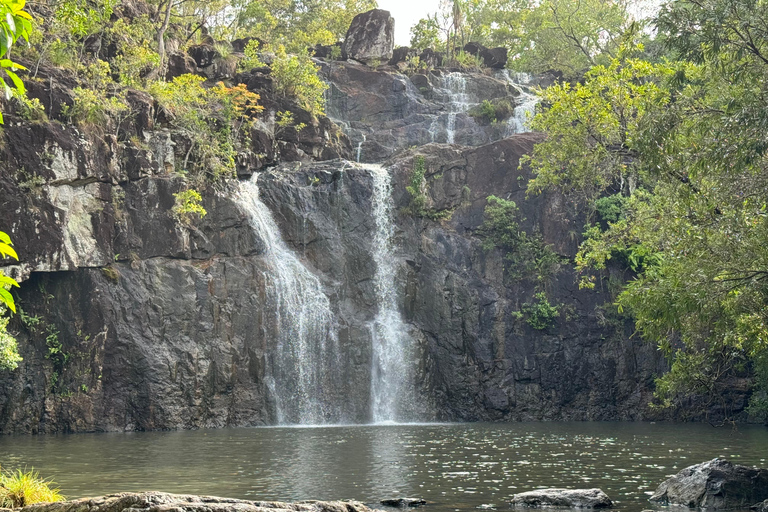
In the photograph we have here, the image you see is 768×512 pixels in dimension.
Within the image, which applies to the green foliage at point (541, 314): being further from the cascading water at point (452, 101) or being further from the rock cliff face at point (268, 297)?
the cascading water at point (452, 101)

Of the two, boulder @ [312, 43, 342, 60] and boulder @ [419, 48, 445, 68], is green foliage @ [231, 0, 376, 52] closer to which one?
boulder @ [312, 43, 342, 60]

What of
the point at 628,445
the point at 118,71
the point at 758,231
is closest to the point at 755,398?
the point at 628,445

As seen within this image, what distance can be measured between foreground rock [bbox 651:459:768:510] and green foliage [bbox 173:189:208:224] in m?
24.1

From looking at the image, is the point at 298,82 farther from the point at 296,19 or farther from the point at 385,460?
the point at 385,460

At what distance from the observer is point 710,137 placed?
13.4 meters

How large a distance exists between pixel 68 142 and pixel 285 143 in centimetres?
1240

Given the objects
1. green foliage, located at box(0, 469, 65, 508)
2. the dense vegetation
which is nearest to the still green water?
the dense vegetation

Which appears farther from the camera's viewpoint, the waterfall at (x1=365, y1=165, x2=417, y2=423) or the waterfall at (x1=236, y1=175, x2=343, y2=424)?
the waterfall at (x1=365, y1=165, x2=417, y2=423)

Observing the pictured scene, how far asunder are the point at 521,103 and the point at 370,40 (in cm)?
1116

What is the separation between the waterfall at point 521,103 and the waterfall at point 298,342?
16556 millimetres

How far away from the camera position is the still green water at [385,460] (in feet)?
44.4

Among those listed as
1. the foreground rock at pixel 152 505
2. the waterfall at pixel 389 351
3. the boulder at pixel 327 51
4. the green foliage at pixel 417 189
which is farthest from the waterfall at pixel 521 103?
the foreground rock at pixel 152 505

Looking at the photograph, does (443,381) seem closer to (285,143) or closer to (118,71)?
(285,143)

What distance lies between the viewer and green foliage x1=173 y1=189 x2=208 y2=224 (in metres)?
32.4
